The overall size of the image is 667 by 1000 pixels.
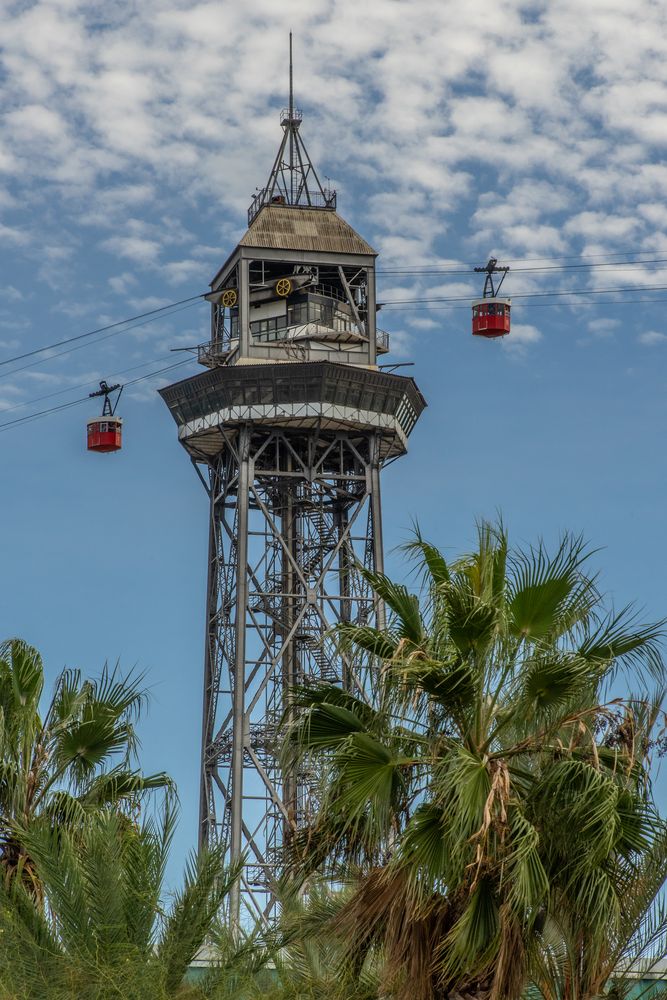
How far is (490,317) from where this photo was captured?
2581 inches

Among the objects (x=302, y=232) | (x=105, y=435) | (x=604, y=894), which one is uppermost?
(x=302, y=232)

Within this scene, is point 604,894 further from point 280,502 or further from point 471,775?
point 280,502

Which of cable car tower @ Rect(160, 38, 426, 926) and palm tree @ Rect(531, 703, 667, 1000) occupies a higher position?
cable car tower @ Rect(160, 38, 426, 926)

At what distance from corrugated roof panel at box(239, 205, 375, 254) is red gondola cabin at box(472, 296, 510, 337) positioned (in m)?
12.4

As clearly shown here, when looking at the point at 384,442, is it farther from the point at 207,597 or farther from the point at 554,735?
the point at 554,735

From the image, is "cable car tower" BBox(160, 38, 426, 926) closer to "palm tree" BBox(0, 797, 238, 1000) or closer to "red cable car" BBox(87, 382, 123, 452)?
"red cable car" BBox(87, 382, 123, 452)

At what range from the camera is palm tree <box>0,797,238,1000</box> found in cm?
2344

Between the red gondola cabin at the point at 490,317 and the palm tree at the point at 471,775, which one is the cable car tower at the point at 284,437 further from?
the palm tree at the point at 471,775

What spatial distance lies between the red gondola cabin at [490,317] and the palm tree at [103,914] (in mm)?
42310

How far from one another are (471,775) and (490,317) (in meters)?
44.7

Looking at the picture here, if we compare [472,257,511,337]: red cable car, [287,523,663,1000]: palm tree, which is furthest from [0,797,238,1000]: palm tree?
[472,257,511,337]: red cable car

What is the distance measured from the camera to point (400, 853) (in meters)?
22.4

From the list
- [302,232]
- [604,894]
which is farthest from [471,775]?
[302,232]

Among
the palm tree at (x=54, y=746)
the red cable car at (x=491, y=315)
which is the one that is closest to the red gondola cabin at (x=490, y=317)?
the red cable car at (x=491, y=315)
